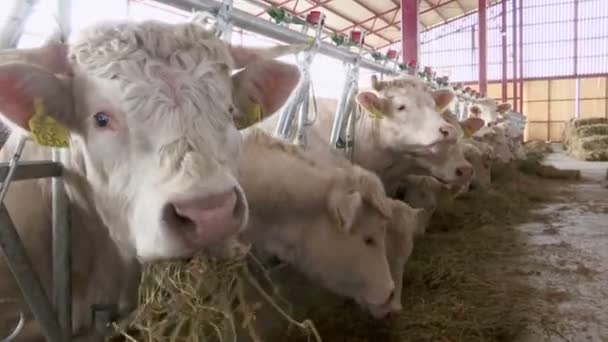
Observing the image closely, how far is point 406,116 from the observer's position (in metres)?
6.00

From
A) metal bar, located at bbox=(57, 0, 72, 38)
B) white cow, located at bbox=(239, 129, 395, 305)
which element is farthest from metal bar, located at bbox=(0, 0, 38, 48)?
white cow, located at bbox=(239, 129, 395, 305)

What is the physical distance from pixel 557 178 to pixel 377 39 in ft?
61.2

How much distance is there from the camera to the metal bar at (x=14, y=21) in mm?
2344

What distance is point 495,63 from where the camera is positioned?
114 feet

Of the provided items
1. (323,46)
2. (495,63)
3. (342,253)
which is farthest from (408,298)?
(495,63)

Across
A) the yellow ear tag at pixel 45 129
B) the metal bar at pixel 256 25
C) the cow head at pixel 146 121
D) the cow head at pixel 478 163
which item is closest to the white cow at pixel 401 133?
the metal bar at pixel 256 25

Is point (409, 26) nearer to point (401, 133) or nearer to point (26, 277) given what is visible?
point (401, 133)

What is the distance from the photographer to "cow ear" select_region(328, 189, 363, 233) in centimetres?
348

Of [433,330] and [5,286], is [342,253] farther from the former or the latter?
[5,286]

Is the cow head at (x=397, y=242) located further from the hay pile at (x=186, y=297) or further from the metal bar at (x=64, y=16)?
the metal bar at (x=64, y=16)

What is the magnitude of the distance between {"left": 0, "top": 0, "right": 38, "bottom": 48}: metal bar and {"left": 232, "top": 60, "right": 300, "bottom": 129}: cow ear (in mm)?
818

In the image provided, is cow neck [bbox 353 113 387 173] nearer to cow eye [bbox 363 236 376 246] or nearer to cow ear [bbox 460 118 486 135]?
cow ear [bbox 460 118 486 135]

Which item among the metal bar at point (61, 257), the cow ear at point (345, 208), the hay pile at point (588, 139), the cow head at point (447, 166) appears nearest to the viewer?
the metal bar at point (61, 257)

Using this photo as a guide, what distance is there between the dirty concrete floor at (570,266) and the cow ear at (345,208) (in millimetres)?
1259
